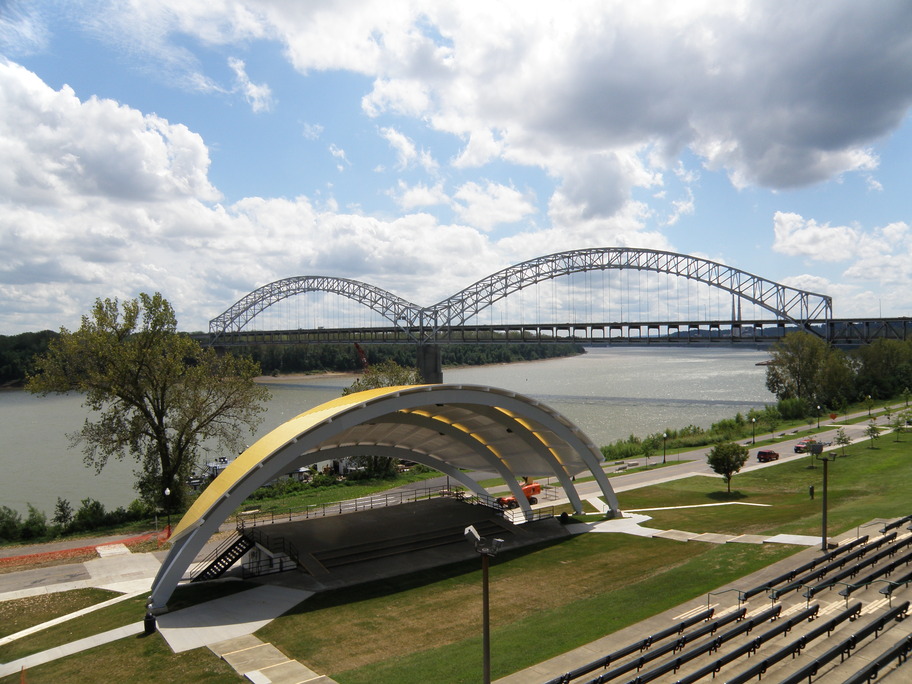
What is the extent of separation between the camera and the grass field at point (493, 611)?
43.6 ft

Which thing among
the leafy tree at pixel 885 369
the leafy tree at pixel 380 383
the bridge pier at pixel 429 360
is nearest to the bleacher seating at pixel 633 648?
the leafy tree at pixel 380 383

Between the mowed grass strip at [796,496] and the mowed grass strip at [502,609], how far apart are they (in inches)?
163

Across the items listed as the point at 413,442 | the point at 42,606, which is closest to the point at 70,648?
the point at 42,606

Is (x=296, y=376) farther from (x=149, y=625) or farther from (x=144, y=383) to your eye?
(x=149, y=625)

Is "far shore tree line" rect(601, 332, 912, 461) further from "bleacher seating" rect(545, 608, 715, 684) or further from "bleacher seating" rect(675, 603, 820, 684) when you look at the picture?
"bleacher seating" rect(545, 608, 715, 684)

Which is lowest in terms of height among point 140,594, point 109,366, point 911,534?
point 140,594

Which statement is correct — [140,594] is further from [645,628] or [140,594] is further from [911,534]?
[911,534]

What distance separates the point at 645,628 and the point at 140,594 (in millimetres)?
14856

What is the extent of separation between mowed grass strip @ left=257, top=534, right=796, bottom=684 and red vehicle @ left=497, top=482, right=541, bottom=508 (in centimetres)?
836

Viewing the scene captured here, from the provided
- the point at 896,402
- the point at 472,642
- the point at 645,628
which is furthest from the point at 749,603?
the point at 896,402

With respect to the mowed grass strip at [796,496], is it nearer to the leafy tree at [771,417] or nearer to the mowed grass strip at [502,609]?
the mowed grass strip at [502,609]

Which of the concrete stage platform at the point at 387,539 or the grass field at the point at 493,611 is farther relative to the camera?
the concrete stage platform at the point at 387,539

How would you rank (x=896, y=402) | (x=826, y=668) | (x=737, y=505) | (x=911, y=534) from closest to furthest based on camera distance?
(x=826, y=668)
(x=911, y=534)
(x=737, y=505)
(x=896, y=402)

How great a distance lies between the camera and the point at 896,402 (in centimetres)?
7125
